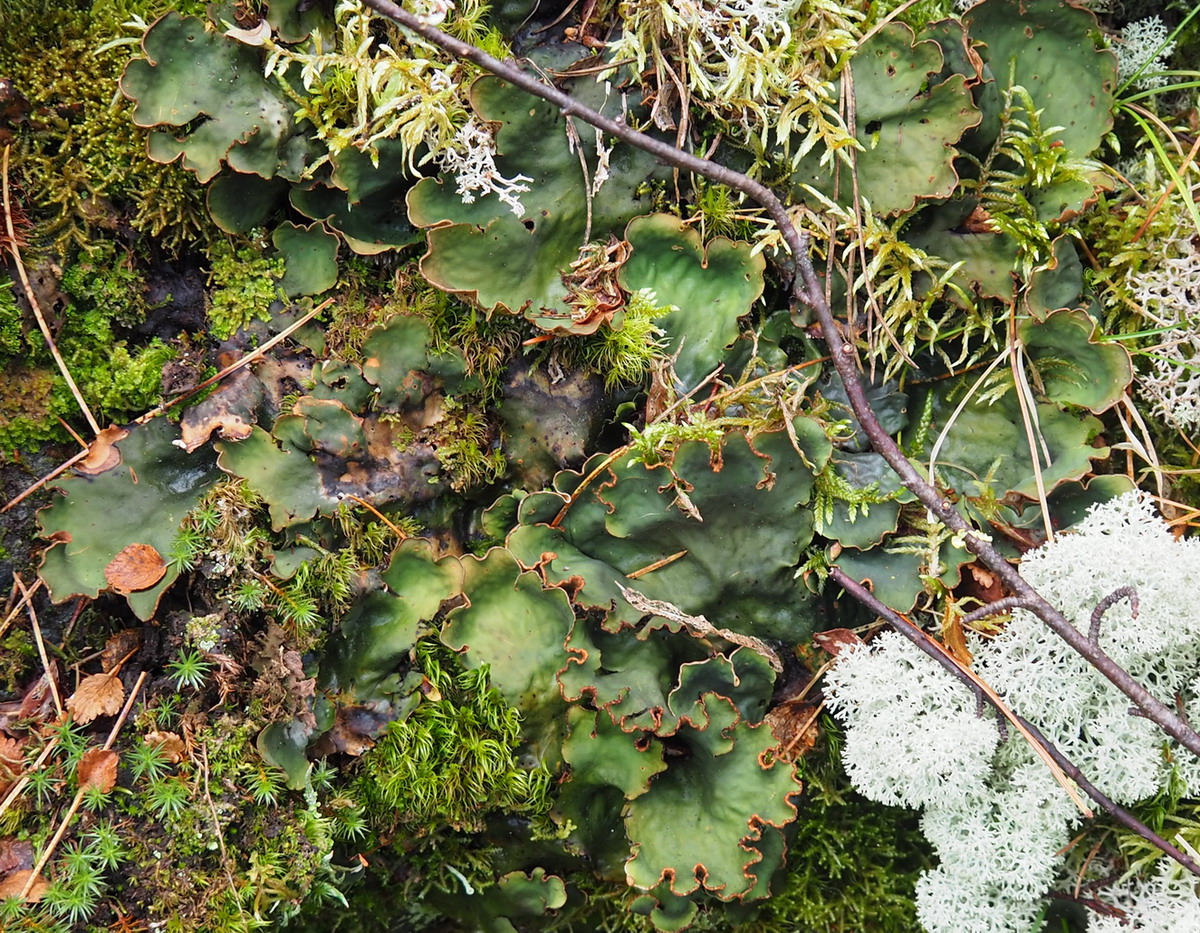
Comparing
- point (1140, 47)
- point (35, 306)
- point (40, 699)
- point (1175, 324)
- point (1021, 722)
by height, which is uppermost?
point (1140, 47)

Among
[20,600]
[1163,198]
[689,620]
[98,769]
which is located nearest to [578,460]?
[689,620]

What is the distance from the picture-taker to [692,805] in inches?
86.3

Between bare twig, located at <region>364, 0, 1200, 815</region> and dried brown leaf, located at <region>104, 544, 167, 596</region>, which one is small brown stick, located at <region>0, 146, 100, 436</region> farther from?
bare twig, located at <region>364, 0, 1200, 815</region>

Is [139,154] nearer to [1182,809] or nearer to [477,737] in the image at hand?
[477,737]

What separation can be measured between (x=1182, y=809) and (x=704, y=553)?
148 centimetres

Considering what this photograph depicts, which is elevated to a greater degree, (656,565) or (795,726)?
(656,565)

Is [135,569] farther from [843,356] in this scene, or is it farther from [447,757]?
[843,356]

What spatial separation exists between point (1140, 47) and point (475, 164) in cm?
202

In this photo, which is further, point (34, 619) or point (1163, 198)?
point (1163, 198)

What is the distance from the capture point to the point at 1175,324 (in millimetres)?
2320

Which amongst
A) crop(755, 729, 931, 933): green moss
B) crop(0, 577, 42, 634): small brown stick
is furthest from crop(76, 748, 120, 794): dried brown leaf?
crop(755, 729, 931, 933): green moss

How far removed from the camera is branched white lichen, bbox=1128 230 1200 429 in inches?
90.7

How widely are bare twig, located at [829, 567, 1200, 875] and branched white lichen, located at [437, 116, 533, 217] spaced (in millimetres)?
1365

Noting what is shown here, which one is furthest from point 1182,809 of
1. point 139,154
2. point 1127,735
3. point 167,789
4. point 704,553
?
point 139,154
